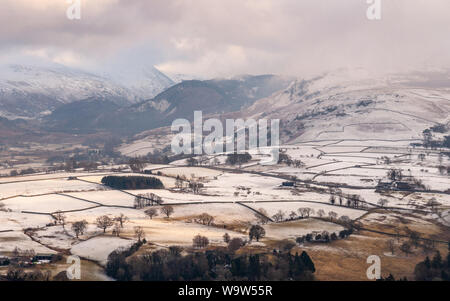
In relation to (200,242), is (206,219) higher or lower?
higher

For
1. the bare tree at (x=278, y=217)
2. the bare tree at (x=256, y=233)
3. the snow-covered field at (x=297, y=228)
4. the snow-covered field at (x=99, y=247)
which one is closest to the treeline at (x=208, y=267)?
the snow-covered field at (x=99, y=247)

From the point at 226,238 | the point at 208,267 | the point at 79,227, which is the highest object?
the point at 79,227

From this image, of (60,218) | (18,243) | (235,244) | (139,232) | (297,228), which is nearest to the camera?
(235,244)

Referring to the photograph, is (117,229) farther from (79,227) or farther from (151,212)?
(151,212)

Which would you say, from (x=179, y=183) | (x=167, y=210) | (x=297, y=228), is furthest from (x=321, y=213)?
(x=179, y=183)

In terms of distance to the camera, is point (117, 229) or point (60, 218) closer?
point (117, 229)
